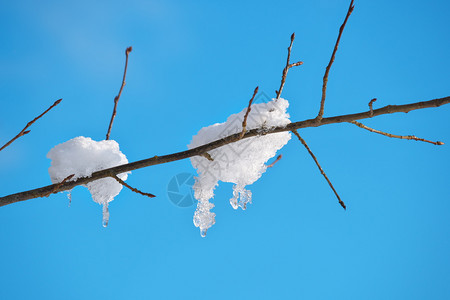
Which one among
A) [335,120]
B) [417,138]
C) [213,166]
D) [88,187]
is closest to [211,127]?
[213,166]

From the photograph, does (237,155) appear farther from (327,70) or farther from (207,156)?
(327,70)

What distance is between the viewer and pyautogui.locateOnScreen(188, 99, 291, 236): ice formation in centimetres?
130

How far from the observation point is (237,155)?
140cm

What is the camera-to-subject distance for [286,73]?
4.59 feet

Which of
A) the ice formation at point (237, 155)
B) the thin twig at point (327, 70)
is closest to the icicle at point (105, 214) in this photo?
the ice formation at point (237, 155)

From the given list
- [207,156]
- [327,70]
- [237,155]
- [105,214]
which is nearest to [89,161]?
[105,214]

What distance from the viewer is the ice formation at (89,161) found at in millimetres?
1454

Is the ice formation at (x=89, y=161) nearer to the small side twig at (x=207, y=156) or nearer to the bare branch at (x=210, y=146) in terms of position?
the bare branch at (x=210, y=146)

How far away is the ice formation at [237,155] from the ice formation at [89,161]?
0.46m

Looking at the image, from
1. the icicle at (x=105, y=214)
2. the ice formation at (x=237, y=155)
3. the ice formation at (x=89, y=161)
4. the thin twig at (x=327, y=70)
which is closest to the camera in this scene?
the thin twig at (x=327, y=70)

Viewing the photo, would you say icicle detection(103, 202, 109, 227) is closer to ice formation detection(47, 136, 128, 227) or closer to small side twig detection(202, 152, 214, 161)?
ice formation detection(47, 136, 128, 227)

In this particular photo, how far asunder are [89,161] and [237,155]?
2.43ft

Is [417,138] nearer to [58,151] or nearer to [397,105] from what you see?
[397,105]

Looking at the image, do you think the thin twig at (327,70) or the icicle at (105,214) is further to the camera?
the icicle at (105,214)
